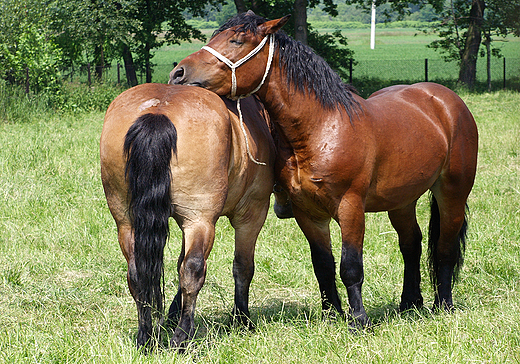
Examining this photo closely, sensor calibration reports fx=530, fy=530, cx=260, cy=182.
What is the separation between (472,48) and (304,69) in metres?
19.1

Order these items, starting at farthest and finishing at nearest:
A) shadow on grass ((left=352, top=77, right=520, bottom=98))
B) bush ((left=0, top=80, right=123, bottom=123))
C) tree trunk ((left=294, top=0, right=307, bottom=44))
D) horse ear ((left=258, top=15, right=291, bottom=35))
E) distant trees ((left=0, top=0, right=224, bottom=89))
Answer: shadow on grass ((left=352, top=77, right=520, bottom=98))
tree trunk ((left=294, top=0, right=307, bottom=44))
distant trees ((left=0, top=0, right=224, bottom=89))
bush ((left=0, top=80, right=123, bottom=123))
horse ear ((left=258, top=15, right=291, bottom=35))

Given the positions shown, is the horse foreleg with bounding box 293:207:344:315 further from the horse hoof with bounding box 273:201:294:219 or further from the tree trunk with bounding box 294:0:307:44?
the tree trunk with bounding box 294:0:307:44

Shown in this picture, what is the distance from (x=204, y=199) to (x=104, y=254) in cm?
265

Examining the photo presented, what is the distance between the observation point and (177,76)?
3.13m

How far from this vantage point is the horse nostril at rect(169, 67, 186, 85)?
10.1 ft

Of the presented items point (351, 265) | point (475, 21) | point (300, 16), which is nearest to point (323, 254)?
point (351, 265)

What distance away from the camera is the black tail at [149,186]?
9.07ft

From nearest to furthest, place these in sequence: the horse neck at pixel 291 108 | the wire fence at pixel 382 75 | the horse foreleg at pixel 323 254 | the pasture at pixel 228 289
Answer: the pasture at pixel 228 289 → the horse neck at pixel 291 108 → the horse foreleg at pixel 323 254 → the wire fence at pixel 382 75

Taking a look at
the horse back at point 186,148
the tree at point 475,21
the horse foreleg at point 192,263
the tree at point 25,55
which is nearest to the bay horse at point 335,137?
the horse back at point 186,148

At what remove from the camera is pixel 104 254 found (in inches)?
203

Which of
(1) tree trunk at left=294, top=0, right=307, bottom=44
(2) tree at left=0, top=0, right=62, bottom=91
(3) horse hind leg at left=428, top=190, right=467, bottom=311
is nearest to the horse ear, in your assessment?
(3) horse hind leg at left=428, top=190, right=467, bottom=311

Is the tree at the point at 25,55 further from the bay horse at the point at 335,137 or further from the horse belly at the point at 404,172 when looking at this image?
the horse belly at the point at 404,172

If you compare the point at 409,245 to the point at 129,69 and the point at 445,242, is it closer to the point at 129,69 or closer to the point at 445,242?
the point at 445,242

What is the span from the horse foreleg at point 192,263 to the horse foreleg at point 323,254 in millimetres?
1012
